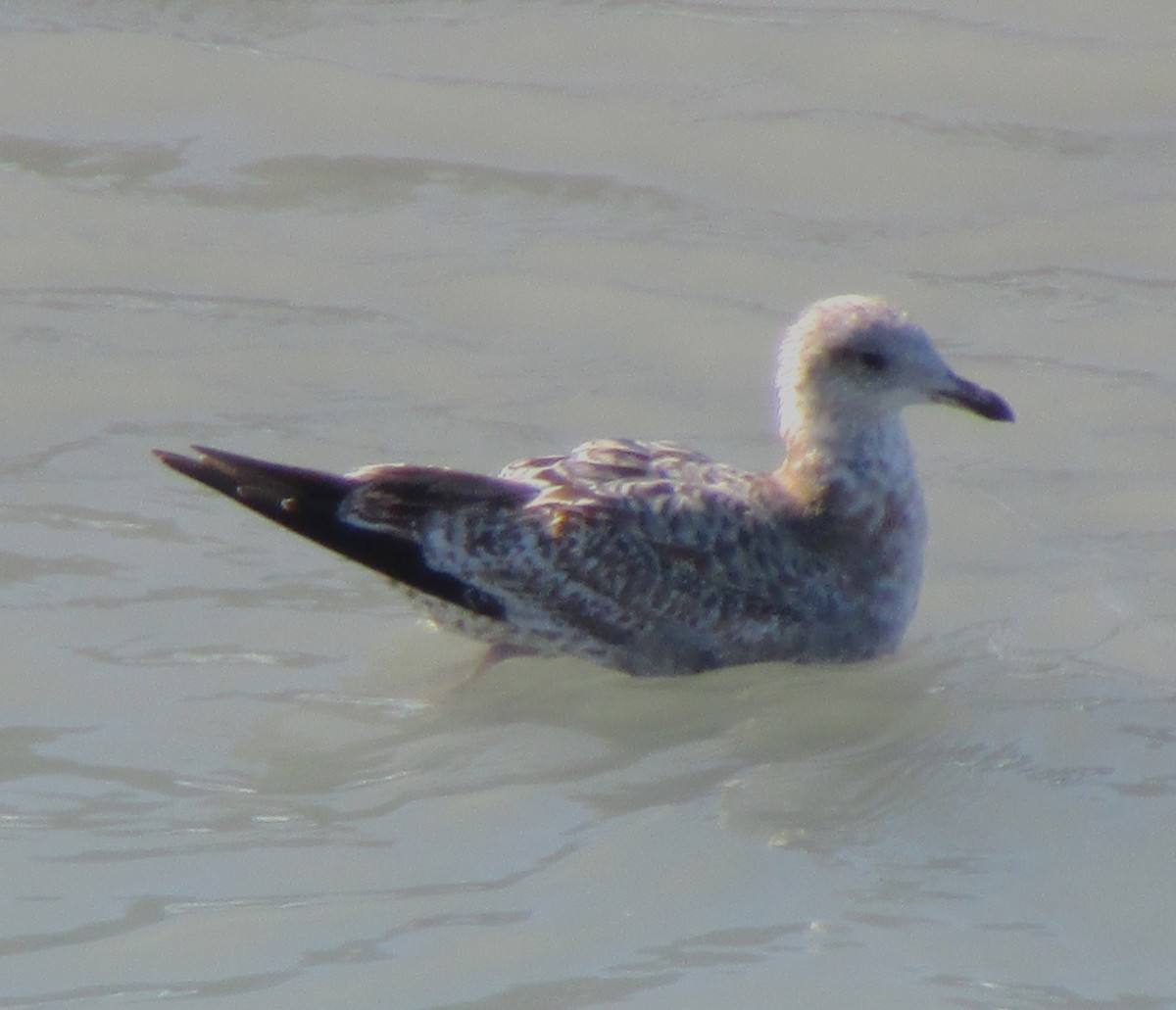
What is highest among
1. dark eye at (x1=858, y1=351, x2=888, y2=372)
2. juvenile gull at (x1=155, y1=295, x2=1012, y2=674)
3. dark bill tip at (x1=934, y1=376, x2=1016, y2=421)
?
dark eye at (x1=858, y1=351, x2=888, y2=372)

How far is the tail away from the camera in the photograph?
641 cm

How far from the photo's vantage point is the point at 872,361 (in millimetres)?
6770

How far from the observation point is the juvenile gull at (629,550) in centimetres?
649

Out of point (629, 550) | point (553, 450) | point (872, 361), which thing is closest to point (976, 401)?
point (872, 361)

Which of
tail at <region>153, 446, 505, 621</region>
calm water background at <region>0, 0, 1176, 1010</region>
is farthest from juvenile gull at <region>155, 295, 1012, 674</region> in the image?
calm water background at <region>0, 0, 1176, 1010</region>

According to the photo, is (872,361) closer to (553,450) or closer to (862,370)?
(862,370)

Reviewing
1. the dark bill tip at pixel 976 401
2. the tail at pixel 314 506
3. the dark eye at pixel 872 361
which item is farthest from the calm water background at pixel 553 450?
the dark eye at pixel 872 361

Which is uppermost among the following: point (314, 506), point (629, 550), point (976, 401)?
point (976, 401)

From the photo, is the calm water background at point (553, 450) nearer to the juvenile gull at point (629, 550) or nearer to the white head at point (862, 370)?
the juvenile gull at point (629, 550)

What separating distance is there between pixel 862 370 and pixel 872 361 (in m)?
0.05

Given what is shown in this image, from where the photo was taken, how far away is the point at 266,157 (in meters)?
9.11

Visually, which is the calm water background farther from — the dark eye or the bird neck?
the dark eye

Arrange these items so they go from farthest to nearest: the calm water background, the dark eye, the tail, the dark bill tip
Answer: the dark eye
the dark bill tip
the tail
the calm water background

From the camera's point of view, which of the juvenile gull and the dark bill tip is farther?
the dark bill tip
